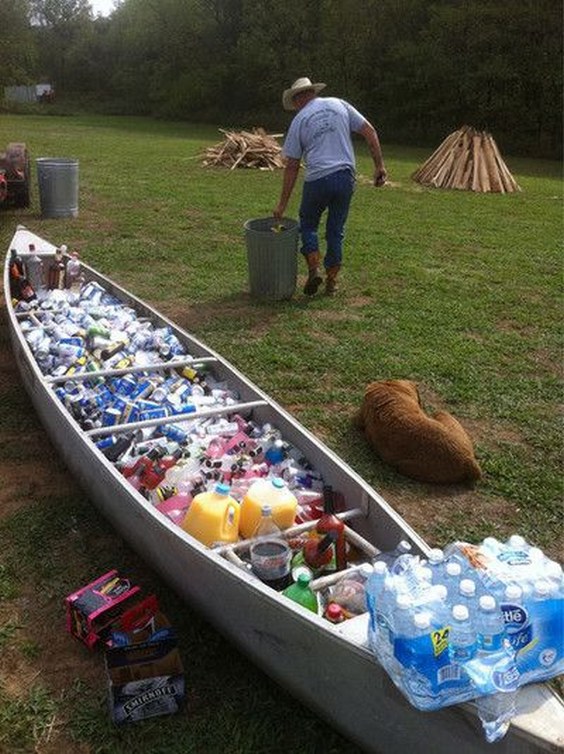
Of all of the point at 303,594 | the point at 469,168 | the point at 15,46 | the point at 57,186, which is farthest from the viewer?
the point at 15,46

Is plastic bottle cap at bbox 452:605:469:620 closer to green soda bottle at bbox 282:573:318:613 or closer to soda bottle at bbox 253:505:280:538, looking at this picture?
green soda bottle at bbox 282:573:318:613

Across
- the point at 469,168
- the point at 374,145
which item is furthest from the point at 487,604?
the point at 469,168

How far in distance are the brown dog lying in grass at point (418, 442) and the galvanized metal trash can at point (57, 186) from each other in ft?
Answer: 30.2

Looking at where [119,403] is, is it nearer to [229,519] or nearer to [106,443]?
[106,443]

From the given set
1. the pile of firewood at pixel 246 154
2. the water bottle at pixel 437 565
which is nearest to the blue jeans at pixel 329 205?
the water bottle at pixel 437 565

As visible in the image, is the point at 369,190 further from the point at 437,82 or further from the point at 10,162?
the point at 437,82

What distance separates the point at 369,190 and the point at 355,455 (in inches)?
522

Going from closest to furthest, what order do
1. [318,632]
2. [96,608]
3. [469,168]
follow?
[318,632] → [96,608] → [469,168]

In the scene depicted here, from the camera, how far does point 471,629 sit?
2.64 m

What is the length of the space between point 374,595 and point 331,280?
663cm

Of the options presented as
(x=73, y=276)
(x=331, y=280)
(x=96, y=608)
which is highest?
(x=73, y=276)

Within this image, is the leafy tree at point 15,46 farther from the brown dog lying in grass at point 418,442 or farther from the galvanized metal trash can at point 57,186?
the brown dog lying in grass at point 418,442

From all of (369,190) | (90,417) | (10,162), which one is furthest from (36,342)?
(369,190)

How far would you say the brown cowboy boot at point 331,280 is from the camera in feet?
29.5
